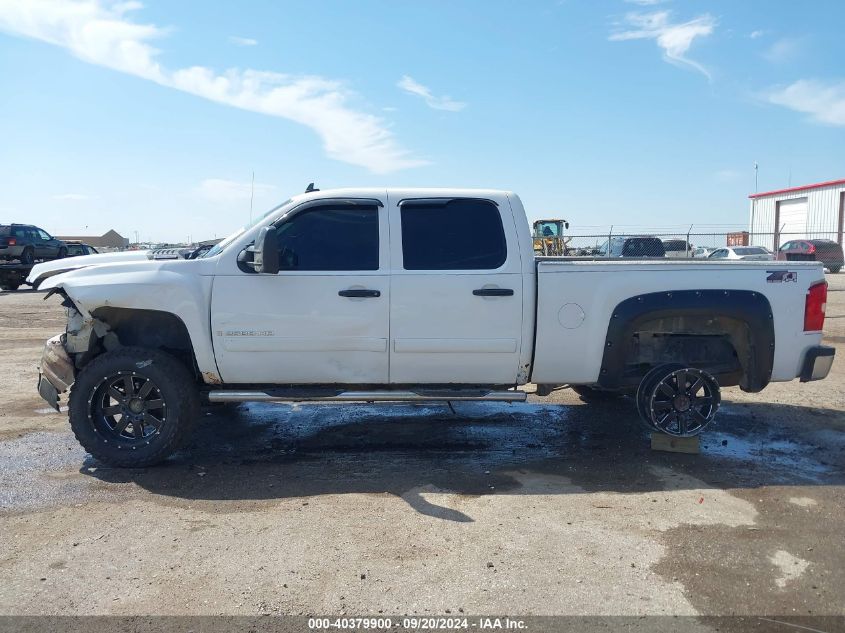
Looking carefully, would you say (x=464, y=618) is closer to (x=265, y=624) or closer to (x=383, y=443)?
(x=265, y=624)

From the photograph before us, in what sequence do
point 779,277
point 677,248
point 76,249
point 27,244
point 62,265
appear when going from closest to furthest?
point 779,277
point 62,265
point 677,248
point 27,244
point 76,249

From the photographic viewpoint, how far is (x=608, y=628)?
3.10 metres

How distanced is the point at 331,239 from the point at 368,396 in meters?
1.27

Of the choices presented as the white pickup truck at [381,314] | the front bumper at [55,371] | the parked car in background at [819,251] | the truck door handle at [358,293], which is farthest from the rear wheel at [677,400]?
the parked car in background at [819,251]

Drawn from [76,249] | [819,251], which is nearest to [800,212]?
[819,251]

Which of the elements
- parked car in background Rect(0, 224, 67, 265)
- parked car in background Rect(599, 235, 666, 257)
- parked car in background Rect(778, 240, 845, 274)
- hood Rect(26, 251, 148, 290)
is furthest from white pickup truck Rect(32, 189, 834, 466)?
parked car in background Rect(778, 240, 845, 274)

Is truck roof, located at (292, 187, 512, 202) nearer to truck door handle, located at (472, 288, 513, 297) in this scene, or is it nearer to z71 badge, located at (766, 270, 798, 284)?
truck door handle, located at (472, 288, 513, 297)

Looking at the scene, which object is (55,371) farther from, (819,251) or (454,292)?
(819,251)

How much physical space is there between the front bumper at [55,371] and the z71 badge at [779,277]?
220 inches

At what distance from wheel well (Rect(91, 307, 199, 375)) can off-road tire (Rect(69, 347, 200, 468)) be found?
0.32 m

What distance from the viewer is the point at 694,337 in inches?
228

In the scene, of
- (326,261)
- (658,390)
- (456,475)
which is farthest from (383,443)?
(658,390)

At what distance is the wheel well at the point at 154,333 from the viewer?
543 centimetres

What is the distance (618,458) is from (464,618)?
281cm
